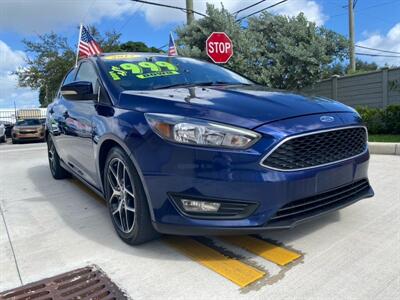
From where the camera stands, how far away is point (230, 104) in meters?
2.59

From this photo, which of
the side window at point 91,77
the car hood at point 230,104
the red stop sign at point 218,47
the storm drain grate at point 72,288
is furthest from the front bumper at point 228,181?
the red stop sign at point 218,47

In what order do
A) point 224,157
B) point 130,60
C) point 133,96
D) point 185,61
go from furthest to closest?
point 185,61 < point 130,60 < point 133,96 < point 224,157

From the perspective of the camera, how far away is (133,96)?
290cm

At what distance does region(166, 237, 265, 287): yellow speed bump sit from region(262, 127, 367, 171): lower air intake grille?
2.37 feet

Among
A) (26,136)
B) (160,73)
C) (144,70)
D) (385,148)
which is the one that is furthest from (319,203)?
(26,136)

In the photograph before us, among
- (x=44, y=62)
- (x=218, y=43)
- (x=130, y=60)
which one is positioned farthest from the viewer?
(x=44, y=62)

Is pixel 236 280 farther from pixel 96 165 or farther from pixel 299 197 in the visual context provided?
pixel 96 165

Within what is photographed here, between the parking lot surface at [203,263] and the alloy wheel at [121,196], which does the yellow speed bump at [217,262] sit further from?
the alloy wheel at [121,196]

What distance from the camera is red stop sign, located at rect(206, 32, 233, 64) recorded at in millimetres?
8688

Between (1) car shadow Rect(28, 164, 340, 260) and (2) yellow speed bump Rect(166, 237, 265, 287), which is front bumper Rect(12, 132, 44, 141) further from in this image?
(2) yellow speed bump Rect(166, 237, 265, 287)

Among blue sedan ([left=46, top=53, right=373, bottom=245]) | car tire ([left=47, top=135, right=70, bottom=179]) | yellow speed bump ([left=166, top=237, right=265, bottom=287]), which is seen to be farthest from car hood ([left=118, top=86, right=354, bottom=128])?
car tire ([left=47, top=135, right=70, bottom=179])

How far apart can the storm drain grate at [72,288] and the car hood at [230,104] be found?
1192mm

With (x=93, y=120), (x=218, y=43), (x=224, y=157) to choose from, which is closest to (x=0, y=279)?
(x=93, y=120)

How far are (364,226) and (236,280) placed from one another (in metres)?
1.35
